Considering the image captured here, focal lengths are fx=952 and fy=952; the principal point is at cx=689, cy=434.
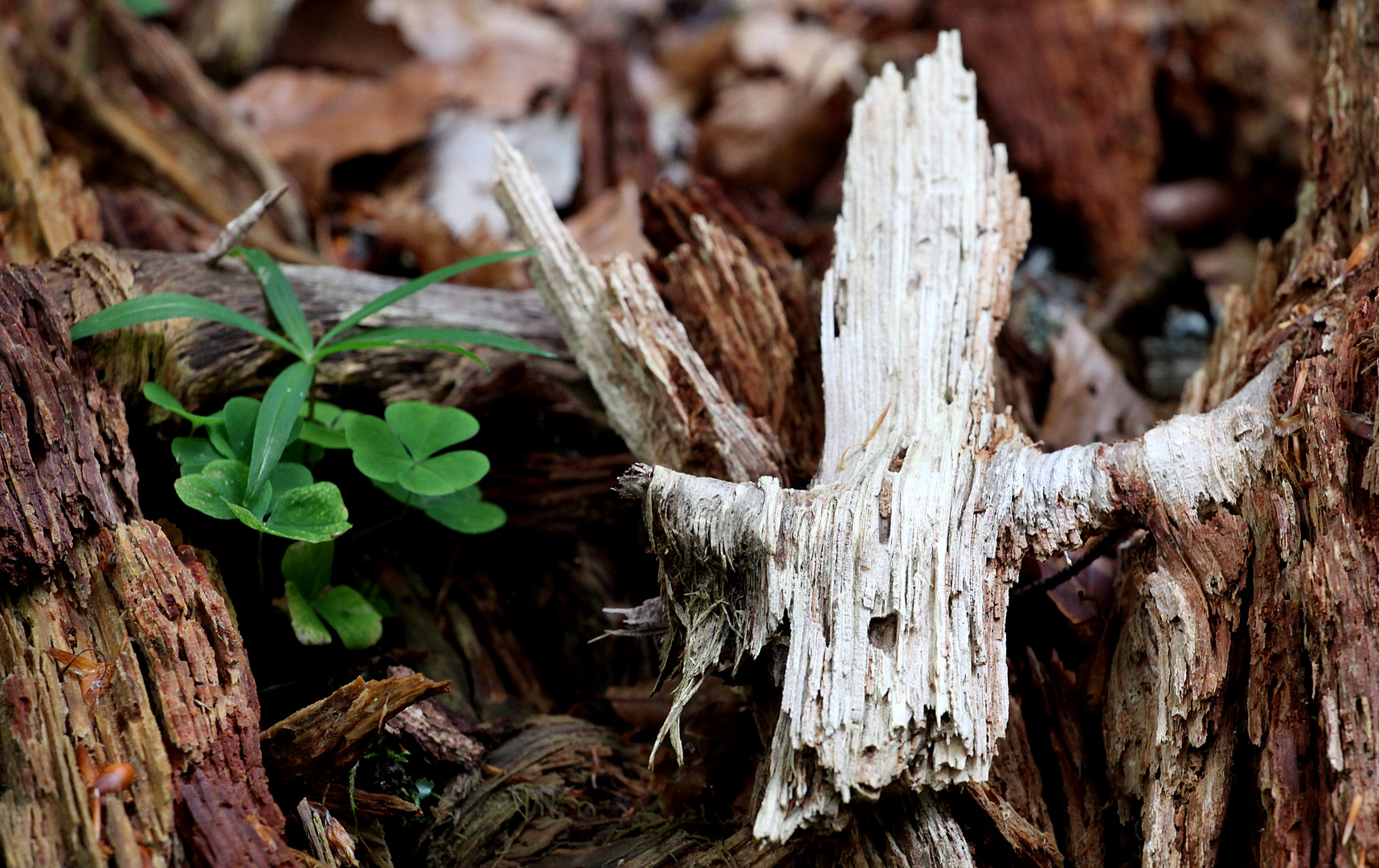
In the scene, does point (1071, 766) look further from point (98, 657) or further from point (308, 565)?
point (98, 657)

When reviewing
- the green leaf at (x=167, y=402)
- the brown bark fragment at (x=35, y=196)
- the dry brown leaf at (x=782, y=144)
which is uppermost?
the dry brown leaf at (x=782, y=144)

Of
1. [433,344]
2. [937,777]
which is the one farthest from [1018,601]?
[433,344]

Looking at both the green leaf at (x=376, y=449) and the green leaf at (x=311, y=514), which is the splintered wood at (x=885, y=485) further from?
the green leaf at (x=311, y=514)

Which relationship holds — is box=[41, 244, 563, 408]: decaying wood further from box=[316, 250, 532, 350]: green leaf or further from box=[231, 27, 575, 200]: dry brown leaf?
box=[231, 27, 575, 200]: dry brown leaf

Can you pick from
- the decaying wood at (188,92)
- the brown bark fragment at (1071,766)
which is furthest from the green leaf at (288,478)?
the decaying wood at (188,92)

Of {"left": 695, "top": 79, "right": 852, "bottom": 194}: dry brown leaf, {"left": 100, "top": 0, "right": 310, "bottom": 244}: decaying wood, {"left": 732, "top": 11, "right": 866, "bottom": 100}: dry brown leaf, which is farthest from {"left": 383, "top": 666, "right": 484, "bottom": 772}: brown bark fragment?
{"left": 732, "top": 11, "right": 866, "bottom": 100}: dry brown leaf

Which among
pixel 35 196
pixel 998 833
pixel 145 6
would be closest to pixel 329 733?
pixel 998 833
